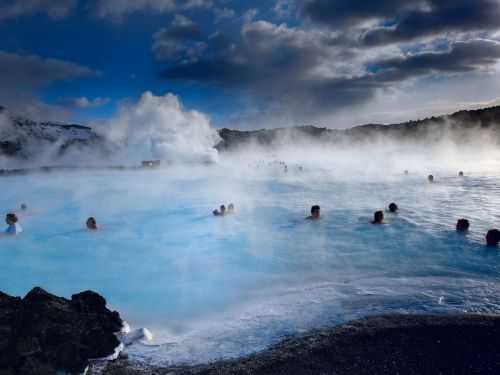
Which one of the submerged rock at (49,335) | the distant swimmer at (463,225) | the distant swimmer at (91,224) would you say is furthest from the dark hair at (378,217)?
the distant swimmer at (91,224)

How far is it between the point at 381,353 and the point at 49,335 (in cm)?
339

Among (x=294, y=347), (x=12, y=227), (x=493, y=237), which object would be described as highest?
(x=12, y=227)

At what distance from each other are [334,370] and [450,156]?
38.2m

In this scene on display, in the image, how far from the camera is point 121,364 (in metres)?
3.51

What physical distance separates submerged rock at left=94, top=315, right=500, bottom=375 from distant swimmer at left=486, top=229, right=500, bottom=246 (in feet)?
17.7

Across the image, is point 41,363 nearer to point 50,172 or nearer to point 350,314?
point 350,314

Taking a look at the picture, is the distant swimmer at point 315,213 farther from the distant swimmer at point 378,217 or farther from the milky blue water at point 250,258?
the distant swimmer at point 378,217

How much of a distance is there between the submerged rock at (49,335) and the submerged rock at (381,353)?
0.27m

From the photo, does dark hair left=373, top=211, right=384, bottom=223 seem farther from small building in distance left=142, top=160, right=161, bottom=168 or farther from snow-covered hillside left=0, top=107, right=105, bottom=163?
snow-covered hillside left=0, top=107, right=105, bottom=163

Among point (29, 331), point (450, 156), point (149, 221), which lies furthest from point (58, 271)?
point (450, 156)

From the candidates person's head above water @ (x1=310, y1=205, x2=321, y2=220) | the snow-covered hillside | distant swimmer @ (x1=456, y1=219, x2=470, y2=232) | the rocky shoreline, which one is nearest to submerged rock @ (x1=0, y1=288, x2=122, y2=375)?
the rocky shoreline

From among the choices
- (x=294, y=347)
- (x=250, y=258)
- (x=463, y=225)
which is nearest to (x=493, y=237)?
(x=463, y=225)

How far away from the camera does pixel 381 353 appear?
131 inches

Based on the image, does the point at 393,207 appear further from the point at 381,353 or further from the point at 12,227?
the point at 12,227
